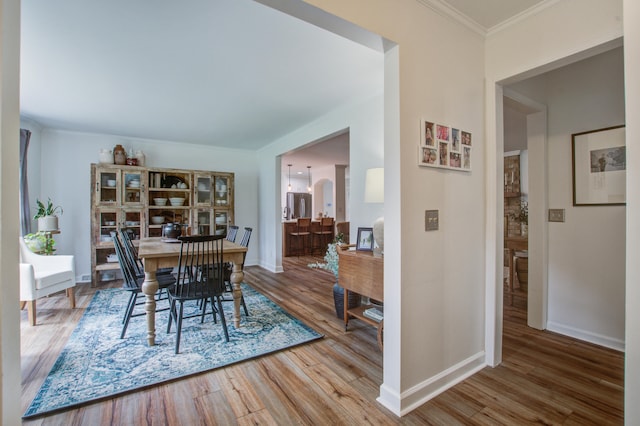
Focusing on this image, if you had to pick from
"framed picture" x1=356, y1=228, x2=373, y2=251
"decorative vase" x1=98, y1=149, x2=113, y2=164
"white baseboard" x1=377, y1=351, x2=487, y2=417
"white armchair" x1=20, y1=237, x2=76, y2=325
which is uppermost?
"decorative vase" x1=98, y1=149, x2=113, y2=164

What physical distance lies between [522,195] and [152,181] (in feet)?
23.2

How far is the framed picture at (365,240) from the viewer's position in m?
2.74

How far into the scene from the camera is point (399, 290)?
5.50 ft

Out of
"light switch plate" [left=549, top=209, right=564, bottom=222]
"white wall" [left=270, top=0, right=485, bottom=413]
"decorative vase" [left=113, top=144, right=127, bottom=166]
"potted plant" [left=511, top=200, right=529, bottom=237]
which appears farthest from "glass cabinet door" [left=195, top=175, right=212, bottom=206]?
"potted plant" [left=511, top=200, right=529, bottom=237]

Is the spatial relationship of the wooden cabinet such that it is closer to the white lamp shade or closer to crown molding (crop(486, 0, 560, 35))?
the white lamp shade

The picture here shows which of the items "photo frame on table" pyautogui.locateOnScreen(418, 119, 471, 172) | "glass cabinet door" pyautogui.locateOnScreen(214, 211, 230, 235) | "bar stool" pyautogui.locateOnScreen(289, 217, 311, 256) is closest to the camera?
"photo frame on table" pyautogui.locateOnScreen(418, 119, 471, 172)

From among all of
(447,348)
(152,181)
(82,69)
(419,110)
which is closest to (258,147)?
(152,181)

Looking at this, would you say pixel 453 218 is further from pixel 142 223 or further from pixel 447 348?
pixel 142 223

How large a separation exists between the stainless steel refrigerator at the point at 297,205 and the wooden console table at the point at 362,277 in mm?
8063

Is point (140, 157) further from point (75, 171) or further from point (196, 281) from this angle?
point (196, 281)

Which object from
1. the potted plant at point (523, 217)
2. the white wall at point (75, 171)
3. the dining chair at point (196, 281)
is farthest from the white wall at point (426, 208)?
the white wall at point (75, 171)

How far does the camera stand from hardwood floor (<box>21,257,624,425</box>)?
1638 millimetres

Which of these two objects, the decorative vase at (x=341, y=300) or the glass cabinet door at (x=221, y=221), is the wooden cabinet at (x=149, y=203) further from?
the decorative vase at (x=341, y=300)

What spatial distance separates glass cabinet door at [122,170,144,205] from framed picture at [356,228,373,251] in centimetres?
395
